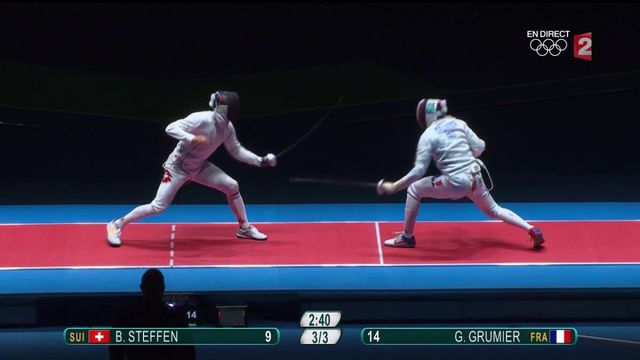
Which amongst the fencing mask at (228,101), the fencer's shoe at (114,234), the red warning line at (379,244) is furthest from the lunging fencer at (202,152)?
the red warning line at (379,244)

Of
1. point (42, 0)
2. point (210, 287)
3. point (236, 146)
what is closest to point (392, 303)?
point (210, 287)

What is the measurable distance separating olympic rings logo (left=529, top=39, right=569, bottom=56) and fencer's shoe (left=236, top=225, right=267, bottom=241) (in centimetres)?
251

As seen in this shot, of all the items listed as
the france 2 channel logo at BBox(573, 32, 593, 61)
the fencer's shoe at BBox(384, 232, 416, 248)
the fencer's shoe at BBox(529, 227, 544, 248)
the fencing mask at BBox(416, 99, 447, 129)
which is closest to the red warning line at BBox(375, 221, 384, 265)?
the fencer's shoe at BBox(384, 232, 416, 248)

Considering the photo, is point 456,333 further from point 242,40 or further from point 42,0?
point 42,0

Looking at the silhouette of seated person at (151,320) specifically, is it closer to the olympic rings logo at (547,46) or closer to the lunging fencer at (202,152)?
the lunging fencer at (202,152)

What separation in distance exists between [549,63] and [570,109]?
448 mm

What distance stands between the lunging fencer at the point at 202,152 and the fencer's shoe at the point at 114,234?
0.11m

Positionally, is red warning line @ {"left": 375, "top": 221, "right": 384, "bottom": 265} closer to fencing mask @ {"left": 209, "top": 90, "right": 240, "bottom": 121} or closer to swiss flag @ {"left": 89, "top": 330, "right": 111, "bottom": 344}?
fencing mask @ {"left": 209, "top": 90, "right": 240, "bottom": 121}

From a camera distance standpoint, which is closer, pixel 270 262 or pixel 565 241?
pixel 270 262

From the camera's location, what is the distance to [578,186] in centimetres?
916

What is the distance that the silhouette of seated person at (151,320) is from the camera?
4.41 meters

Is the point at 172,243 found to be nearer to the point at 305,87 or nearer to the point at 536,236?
the point at 305,87

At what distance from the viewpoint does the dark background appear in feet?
28.4

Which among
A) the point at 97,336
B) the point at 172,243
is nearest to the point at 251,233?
the point at 172,243
